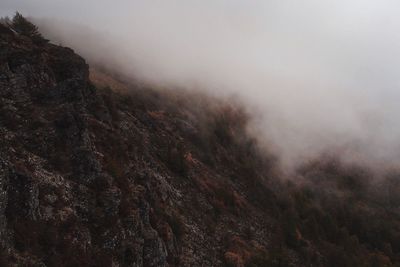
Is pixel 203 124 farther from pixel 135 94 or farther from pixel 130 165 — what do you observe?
pixel 130 165

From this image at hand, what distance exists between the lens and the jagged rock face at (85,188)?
40.5 meters

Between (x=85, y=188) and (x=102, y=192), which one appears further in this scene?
(x=102, y=192)

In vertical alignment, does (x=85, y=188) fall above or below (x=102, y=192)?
below

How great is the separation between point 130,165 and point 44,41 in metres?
34.1

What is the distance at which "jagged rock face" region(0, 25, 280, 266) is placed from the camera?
40.5m

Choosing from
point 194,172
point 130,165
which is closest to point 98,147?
point 130,165

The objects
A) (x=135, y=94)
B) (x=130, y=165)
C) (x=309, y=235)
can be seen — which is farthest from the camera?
(x=135, y=94)

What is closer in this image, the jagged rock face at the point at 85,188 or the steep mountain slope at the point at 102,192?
the jagged rock face at the point at 85,188

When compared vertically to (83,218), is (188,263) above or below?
below

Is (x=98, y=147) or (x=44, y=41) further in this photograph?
(x=44, y=41)

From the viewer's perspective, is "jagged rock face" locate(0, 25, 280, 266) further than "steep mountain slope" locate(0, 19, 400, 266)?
No

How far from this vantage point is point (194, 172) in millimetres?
111375

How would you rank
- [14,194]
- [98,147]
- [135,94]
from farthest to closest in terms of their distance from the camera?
[135,94] → [98,147] → [14,194]

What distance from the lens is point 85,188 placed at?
166 ft
